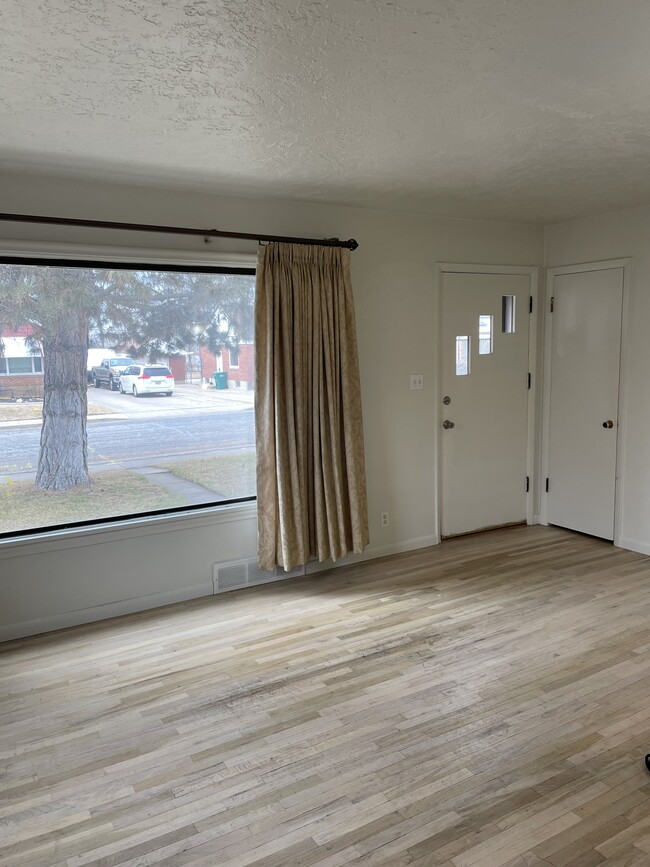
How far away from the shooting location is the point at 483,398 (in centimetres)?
509

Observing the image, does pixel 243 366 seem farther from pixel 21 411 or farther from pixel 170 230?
pixel 21 411

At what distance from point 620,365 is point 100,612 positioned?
396 cm

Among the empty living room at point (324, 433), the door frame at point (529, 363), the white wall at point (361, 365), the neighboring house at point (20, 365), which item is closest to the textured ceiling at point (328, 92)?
the empty living room at point (324, 433)

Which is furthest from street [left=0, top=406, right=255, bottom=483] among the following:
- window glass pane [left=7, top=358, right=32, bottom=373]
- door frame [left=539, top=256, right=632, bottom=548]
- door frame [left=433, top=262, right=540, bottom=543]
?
door frame [left=539, top=256, right=632, bottom=548]

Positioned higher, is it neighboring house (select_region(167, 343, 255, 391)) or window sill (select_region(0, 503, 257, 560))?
neighboring house (select_region(167, 343, 255, 391))

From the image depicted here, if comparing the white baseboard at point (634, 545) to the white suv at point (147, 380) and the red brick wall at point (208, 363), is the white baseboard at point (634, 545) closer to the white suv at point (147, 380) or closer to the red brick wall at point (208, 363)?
the red brick wall at point (208, 363)

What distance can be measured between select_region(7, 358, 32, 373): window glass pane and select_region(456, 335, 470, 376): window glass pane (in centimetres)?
303

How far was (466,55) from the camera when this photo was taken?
6.73 ft

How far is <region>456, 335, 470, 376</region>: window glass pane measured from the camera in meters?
4.94

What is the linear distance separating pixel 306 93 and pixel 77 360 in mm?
1979

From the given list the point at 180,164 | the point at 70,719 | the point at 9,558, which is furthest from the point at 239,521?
the point at 180,164

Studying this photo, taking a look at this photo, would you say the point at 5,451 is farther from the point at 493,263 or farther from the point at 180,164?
the point at 493,263

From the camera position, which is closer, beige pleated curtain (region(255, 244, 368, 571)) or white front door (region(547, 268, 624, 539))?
beige pleated curtain (region(255, 244, 368, 571))

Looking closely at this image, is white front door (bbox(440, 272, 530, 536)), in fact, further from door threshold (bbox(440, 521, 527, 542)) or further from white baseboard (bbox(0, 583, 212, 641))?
white baseboard (bbox(0, 583, 212, 641))
